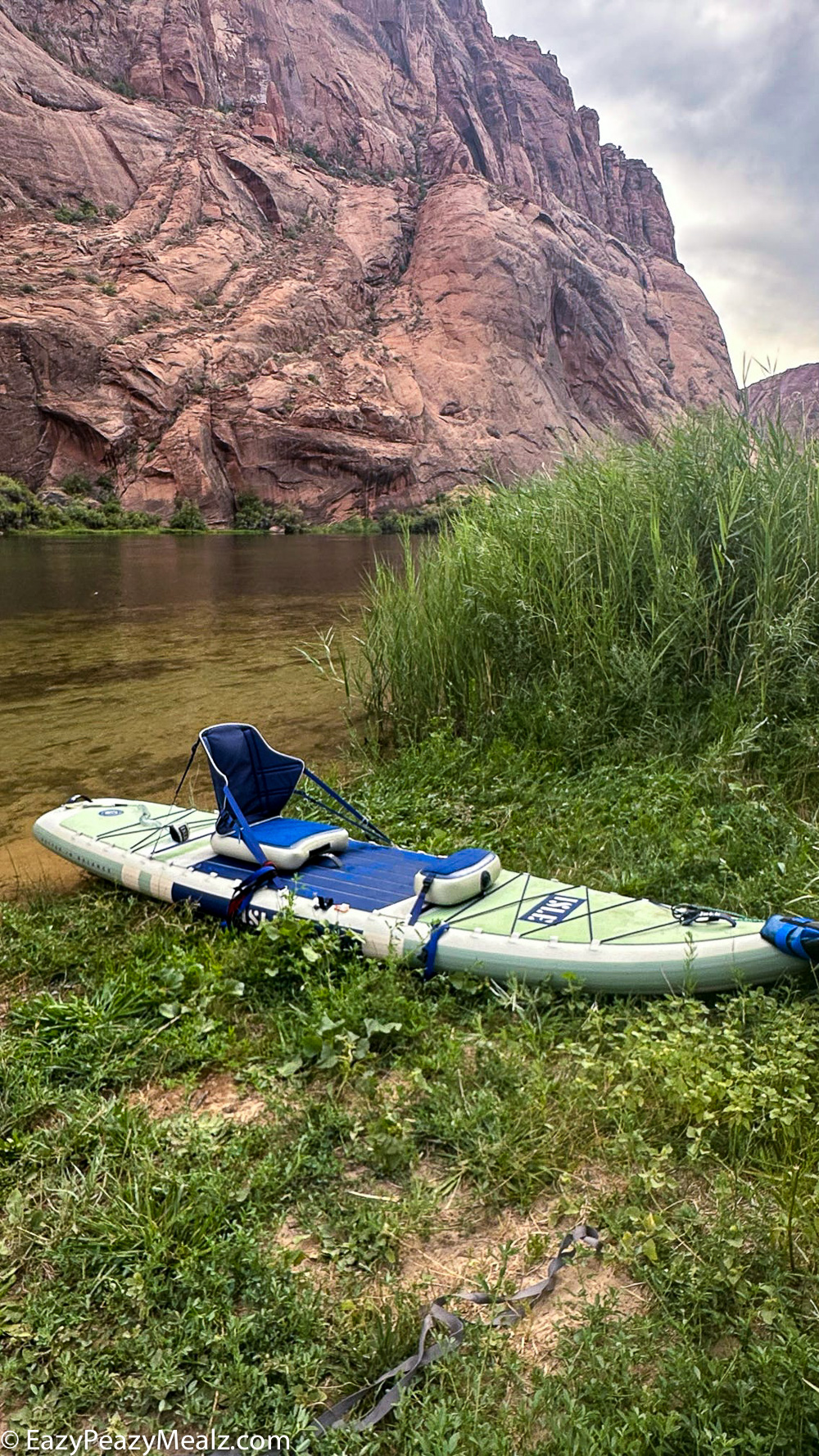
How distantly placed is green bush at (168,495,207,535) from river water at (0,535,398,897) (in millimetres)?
30128

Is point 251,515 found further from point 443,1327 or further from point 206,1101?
point 443,1327

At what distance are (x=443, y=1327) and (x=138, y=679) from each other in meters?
9.04

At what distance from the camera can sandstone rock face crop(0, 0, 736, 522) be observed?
2242 inches

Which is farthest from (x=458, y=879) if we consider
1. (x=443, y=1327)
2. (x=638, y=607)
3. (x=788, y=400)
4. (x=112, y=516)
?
(x=112, y=516)

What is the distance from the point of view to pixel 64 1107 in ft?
8.55

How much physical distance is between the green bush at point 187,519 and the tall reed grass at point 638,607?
161 ft

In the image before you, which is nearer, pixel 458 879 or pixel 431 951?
pixel 431 951

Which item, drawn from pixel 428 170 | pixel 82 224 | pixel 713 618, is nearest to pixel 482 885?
pixel 713 618

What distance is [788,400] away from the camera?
225 inches

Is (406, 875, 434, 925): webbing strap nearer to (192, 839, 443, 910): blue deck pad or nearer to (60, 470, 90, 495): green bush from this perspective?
(192, 839, 443, 910): blue deck pad

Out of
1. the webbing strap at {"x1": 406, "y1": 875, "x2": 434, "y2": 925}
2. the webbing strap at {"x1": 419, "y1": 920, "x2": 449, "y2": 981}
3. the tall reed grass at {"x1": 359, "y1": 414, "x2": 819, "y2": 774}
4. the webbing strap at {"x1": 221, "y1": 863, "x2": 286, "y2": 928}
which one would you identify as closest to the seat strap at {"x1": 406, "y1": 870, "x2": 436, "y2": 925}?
the webbing strap at {"x1": 406, "y1": 875, "x2": 434, "y2": 925}


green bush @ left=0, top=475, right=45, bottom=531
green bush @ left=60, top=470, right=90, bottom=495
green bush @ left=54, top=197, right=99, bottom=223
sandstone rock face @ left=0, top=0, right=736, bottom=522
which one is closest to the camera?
green bush @ left=0, top=475, right=45, bottom=531

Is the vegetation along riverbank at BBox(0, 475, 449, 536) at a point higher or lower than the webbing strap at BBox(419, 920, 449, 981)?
higher

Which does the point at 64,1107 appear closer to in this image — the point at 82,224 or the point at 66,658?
the point at 66,658
